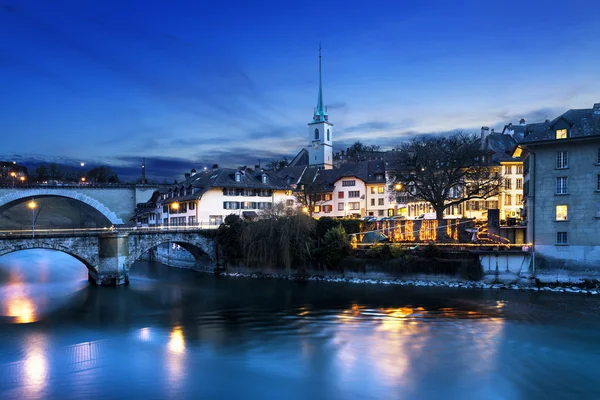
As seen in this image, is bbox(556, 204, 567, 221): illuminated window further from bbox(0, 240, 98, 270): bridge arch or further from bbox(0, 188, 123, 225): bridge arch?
bbox(0, 188, 123, 225): bridge arch

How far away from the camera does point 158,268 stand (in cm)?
4934

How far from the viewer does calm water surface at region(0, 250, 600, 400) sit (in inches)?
550

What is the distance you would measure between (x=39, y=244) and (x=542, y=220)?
117ft

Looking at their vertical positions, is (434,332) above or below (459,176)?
below

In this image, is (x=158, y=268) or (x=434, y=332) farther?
(x=158, y=268)

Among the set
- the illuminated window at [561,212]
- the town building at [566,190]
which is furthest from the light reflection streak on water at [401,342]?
the illuminated window at [561,212]

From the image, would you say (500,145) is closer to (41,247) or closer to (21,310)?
(41,247)

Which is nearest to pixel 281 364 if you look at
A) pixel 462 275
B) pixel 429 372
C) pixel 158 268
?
pixel 429 372

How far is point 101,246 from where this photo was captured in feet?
109

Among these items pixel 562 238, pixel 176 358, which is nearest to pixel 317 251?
pixel 562 238

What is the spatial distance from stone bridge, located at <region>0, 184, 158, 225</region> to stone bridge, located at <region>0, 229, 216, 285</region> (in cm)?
2355

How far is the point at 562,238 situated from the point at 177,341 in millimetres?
25865

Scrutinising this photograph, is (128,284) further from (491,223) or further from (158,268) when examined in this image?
(491,223)

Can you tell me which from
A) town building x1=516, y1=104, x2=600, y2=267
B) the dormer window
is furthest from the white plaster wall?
the dormer window
